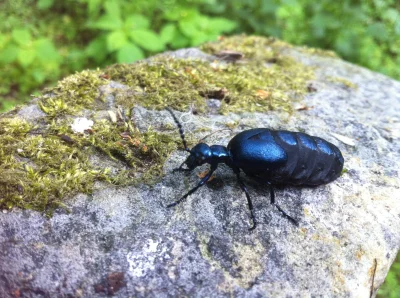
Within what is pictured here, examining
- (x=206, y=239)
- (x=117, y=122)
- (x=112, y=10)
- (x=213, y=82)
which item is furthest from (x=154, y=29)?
(x=206, y=239)

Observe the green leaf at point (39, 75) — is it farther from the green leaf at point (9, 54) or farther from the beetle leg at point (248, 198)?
the beetle leg at point (248, 198)

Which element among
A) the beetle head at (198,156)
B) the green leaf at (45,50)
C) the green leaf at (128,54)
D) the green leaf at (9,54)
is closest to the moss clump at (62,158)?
the beetle head at (198,156)

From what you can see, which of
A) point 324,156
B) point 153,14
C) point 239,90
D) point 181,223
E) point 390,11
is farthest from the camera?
point 153,14

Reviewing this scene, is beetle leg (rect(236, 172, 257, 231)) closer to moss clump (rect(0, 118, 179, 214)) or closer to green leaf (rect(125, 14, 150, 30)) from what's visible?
moss clump (rect(0, 118, 179, 214))

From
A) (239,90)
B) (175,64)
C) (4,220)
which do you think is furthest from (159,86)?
(4,220)

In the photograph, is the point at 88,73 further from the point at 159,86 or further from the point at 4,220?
the point at 4,220
